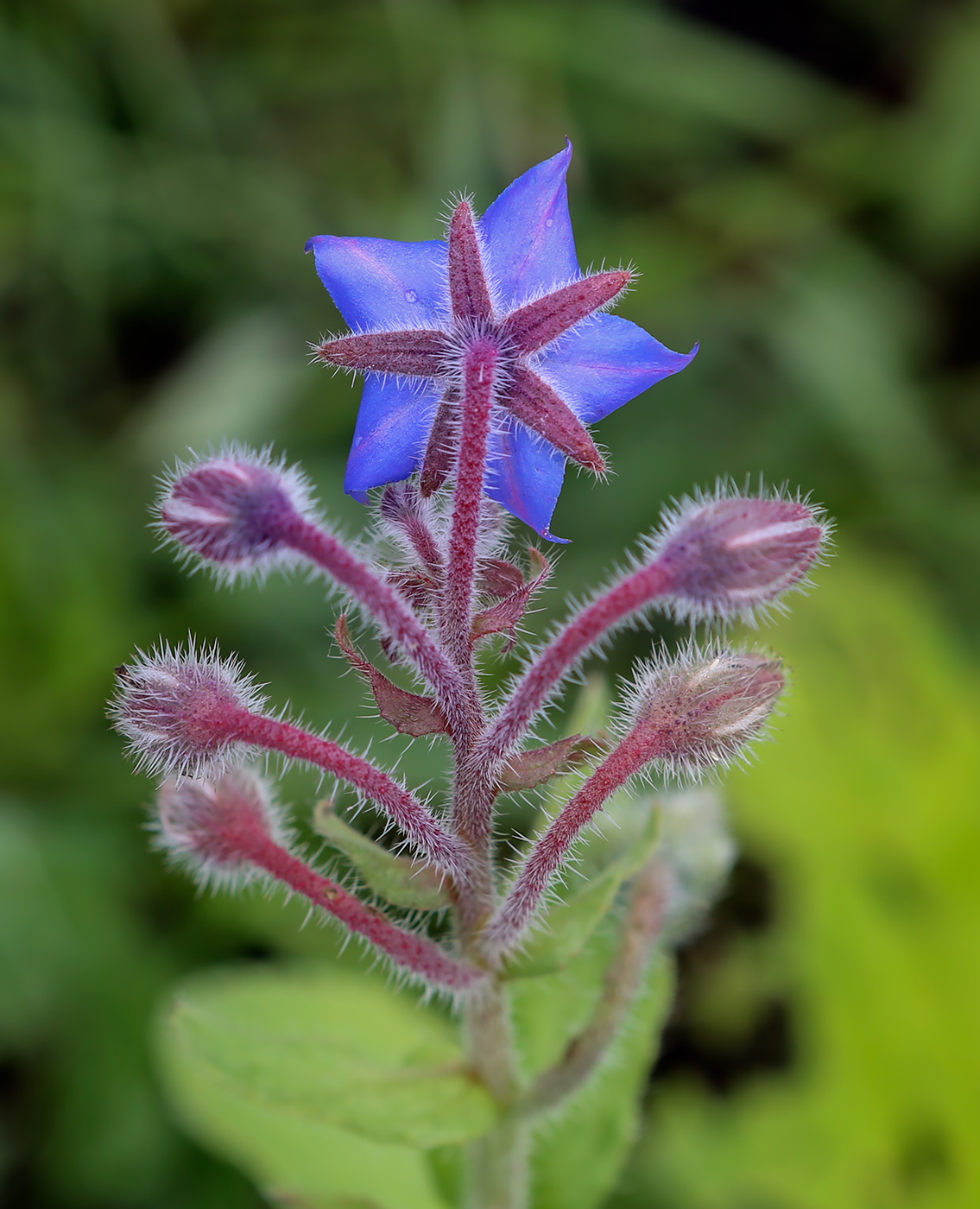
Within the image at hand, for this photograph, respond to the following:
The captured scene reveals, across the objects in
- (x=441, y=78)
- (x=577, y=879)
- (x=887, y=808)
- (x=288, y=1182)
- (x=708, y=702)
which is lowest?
(x=288, y=1182)

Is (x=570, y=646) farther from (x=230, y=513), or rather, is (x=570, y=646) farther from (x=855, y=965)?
(x=855, y=965)

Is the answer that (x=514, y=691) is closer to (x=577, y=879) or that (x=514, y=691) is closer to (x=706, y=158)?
(x=577, y=879)

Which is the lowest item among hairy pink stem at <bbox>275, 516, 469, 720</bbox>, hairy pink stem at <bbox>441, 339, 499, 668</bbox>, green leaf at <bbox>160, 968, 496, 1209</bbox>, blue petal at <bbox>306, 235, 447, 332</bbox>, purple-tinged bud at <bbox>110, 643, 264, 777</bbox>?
green leaf at <bbox>160, 968, 496, 1209</bbox>

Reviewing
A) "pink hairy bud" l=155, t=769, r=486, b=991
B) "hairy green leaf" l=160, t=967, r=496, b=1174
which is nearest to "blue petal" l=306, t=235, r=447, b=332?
"pink hairy bud" l=155, t=769, r=486, b=991

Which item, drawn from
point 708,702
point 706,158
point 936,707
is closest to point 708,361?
point 706,158

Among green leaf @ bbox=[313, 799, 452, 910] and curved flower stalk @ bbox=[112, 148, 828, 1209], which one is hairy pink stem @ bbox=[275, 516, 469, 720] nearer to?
curved flower stalk @ bbox=[112, 148, 828, 1209]

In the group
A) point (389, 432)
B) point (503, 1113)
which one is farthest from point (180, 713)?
point (503, 1113)

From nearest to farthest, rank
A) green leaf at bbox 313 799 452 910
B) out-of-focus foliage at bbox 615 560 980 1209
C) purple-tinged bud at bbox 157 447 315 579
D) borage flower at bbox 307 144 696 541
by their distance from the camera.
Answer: purple-tinged bud at bbox 157 447 315 579 < borage flower at bbox 307 144 696 541 < green leaf at bbox 313 799 452 910 < out-of-focus foliage at bbox 615 560 980 1209

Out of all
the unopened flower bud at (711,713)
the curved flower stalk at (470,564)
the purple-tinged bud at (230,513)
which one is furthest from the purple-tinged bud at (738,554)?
the purple-tinged bud at (230,513)
